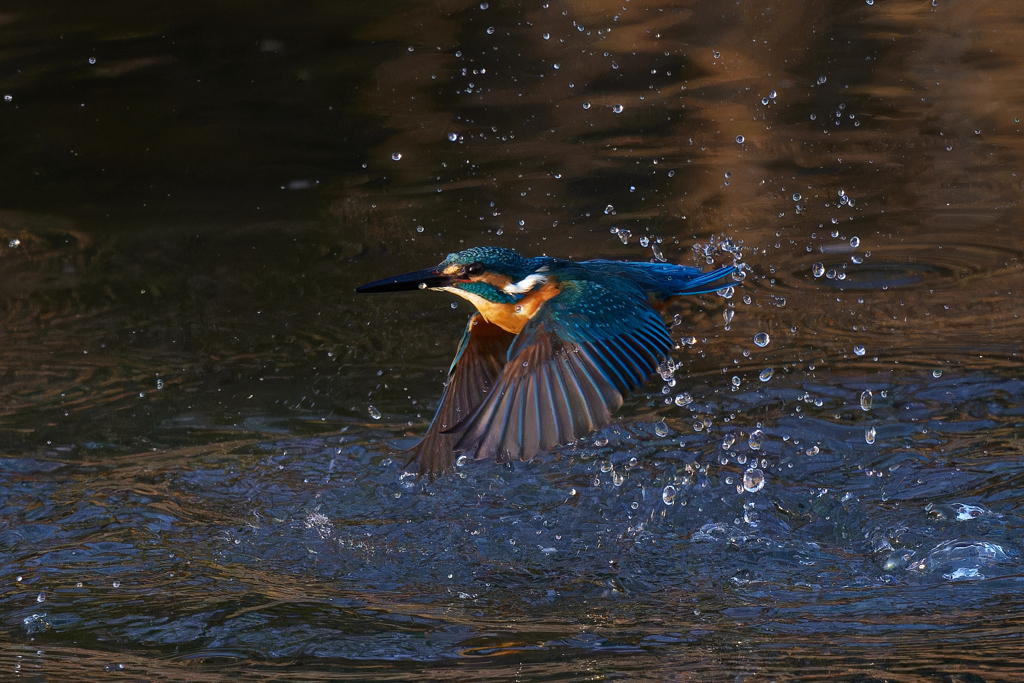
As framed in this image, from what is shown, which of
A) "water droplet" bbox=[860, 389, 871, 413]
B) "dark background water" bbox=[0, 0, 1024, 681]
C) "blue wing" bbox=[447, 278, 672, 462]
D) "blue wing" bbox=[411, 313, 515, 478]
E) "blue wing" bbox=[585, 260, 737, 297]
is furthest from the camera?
"dark background water" bbox=[0, 0, 1024, 681]

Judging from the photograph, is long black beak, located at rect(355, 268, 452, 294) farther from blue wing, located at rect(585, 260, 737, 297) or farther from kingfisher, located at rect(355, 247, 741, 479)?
blue wing, located at rect(585, 260, 737, 297)

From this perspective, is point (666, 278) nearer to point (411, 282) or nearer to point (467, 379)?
point (467, 379)

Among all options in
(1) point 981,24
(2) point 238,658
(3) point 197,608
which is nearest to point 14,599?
(3) point 197,608

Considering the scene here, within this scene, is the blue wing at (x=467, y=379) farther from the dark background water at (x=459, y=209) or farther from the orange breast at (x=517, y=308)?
the dark background water at (x=459, y=209)

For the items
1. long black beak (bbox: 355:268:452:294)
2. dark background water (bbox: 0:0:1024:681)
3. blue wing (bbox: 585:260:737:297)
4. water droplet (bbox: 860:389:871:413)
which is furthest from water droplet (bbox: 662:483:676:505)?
water droplet (bbox: 860:389:871:413)

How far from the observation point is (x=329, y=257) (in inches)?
198

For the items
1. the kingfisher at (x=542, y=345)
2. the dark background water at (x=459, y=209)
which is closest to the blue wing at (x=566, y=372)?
the kingfisher at (x=542, y=345)

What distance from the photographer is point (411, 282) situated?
309 centimetres

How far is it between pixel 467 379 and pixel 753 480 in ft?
3.00

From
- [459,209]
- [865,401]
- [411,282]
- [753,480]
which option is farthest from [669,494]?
[459,209]

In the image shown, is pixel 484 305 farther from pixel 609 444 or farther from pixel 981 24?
pixel 981 24

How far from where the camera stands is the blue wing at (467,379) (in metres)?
3.18

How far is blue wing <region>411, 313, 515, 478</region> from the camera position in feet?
10.4

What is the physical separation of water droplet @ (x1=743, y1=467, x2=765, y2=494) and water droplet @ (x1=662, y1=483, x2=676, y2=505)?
0.69 ft
